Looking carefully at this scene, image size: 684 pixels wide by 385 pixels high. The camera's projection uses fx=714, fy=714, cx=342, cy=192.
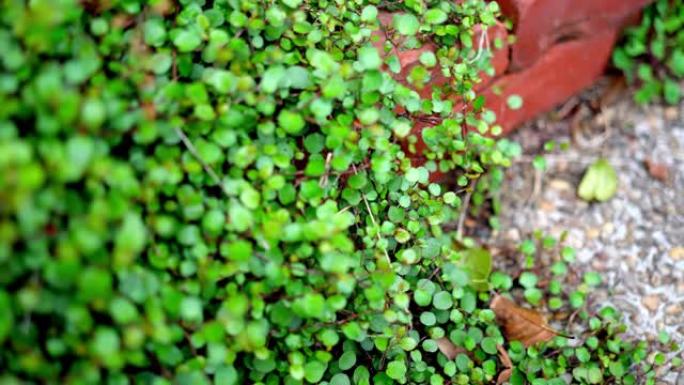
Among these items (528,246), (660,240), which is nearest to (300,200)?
(528,246)

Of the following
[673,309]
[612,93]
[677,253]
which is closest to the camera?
[673,309]

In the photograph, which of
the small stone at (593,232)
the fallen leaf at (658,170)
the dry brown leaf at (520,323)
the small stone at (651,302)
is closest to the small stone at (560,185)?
the small stone at (593,232)

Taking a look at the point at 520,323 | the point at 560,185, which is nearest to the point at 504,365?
the point at 520,323

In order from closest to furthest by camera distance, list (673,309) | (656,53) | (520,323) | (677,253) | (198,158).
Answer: (198,158), (520,323), (673,309), (677,253), (656,53)

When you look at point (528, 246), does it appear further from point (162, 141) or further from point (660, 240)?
point (162, 141)

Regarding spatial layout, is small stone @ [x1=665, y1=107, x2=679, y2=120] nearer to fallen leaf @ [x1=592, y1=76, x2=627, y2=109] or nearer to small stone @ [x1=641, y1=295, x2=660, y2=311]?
fallen leaf @ [x1=592, y1=76, x2=627, y2=109]

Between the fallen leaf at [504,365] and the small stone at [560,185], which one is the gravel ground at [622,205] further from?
the fallen leaf at [504,365]

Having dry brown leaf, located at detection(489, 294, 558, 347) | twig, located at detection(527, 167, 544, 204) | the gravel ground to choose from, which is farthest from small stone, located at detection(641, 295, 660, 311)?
twig, located at detection(527, 167, 544, 204)

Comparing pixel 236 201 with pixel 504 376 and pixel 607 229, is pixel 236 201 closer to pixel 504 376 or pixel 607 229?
pixel 504 376
